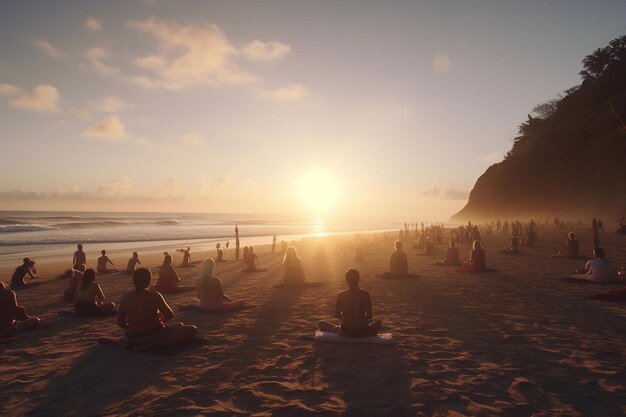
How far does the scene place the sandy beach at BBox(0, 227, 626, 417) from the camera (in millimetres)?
4945

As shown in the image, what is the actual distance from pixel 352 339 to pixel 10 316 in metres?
7.51

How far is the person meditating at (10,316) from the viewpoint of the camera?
7961 millimetres

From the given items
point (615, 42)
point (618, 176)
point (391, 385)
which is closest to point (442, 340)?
point (391, 385)

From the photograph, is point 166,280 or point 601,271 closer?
point 601,271

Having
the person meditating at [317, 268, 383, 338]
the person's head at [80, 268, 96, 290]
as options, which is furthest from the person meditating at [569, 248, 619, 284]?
the person's head at [80, 268, 96, 290]

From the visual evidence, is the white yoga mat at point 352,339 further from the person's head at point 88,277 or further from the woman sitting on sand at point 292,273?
the woman sitting on sand at point 292,273

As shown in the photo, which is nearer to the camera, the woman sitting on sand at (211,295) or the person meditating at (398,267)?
the woman sitting on sand at (211,295)

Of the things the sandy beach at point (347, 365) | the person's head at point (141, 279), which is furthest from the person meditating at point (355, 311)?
the person's head at point (141, 279)

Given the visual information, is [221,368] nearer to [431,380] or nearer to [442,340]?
[431,380]

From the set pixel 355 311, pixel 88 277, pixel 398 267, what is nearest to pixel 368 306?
pixel 355 311

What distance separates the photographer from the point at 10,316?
828 cm

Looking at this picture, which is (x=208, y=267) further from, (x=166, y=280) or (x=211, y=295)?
(x=166, y=280)

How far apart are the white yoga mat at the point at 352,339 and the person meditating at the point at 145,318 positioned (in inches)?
104

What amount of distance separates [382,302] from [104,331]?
7.53 meters
